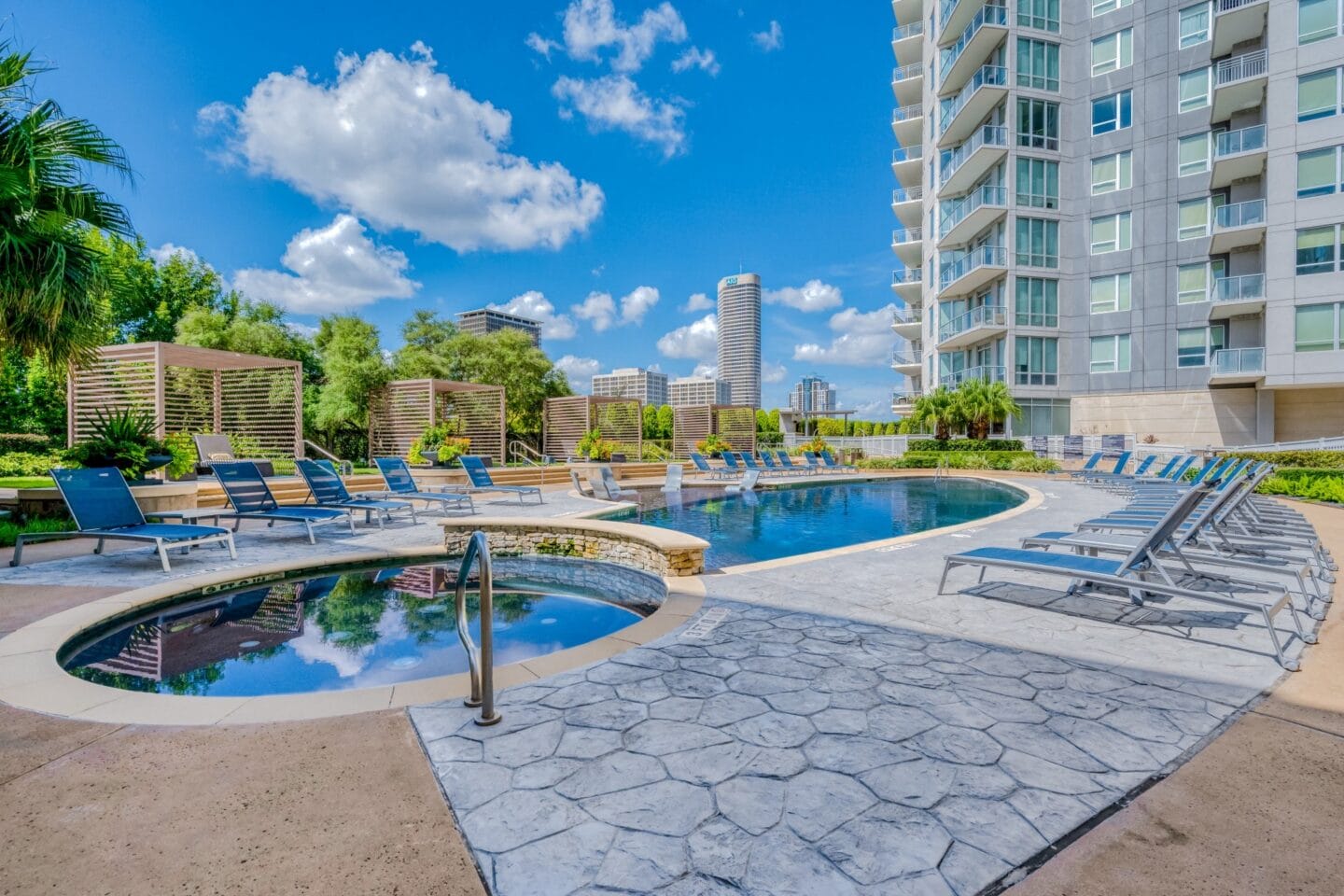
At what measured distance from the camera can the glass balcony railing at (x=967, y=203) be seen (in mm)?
25500

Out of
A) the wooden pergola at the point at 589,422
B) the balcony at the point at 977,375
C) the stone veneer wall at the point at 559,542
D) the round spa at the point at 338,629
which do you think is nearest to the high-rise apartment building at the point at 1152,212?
the balcony at the point at 977,375

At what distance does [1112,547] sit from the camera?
490 centimetres

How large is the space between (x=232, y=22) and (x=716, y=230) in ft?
70.2

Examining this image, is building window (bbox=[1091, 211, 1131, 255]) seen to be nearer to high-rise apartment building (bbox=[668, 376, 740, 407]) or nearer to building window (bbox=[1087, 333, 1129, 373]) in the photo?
building window (bbox=[1087, 333, 1129, 373])

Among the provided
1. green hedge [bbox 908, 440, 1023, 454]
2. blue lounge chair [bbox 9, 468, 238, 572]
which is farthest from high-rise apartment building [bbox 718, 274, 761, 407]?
blue lounge chair [bbox 9, 468, 238, 572]

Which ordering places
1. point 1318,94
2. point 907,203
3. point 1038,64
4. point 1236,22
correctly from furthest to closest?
point 907,203 < point 1038,64 < point 1236,22 < point 1318,94

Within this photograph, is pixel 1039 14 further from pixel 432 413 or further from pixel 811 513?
pixel 432 413

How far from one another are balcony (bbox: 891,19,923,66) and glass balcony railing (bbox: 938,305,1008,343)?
1885cm

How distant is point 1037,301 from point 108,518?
96.5 ft

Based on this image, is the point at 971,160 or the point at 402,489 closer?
the point at 402,489

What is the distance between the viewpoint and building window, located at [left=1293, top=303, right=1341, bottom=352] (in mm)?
19516

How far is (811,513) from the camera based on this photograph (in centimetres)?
1226

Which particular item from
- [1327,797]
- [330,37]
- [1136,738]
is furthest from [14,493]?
A: [330,37]

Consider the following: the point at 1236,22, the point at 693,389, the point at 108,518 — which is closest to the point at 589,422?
the point at 108,518
